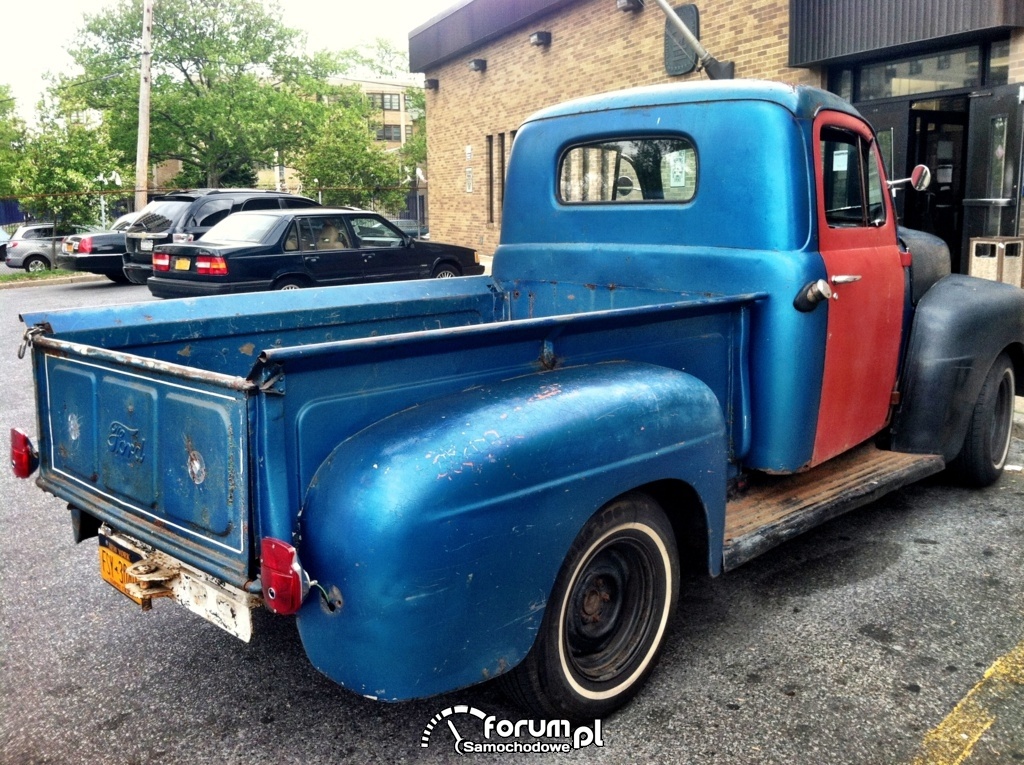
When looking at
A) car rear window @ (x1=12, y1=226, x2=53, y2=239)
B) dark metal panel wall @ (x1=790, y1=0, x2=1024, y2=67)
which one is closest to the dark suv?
car rear window @ (x1=12, y1=226, x2=53, y2=239)

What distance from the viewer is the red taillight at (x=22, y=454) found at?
319 centimetres

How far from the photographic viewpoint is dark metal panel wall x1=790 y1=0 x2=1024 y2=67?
28.9ft

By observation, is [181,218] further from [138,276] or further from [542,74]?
[542,74]

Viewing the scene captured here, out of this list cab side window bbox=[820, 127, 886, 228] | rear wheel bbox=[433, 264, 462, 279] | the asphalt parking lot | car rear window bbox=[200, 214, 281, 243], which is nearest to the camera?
the asphalt parking lot

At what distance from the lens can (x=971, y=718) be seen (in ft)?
9.42

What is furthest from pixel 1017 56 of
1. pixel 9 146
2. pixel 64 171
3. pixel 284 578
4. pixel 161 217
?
pixel 9 146

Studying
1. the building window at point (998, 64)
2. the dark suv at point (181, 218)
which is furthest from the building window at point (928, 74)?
the dark suv at point (181, 218)

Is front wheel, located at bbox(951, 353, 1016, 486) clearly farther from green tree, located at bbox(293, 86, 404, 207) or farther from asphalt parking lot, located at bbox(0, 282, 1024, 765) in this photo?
green tree, located at bbox(293, 86, 404, 207)

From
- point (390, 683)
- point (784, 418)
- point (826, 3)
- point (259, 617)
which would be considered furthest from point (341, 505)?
point (826, 3)

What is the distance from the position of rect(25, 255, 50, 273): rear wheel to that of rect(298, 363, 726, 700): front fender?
22.4m

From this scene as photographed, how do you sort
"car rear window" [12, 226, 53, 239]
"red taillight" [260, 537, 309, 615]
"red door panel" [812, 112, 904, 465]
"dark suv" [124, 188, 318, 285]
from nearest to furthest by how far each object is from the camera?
"red taillight" [260, 537, 309, 615] → "red door panel" [812, 112, 904, 465] → "dark suv" [124, 188, 318, 285] → "car rear window" [12, 226, 53, 239]

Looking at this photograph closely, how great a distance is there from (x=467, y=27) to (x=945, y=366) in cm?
1653

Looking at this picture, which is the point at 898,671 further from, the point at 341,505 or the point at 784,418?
the point at 341,505

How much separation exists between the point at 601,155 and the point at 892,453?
6.83 ft
